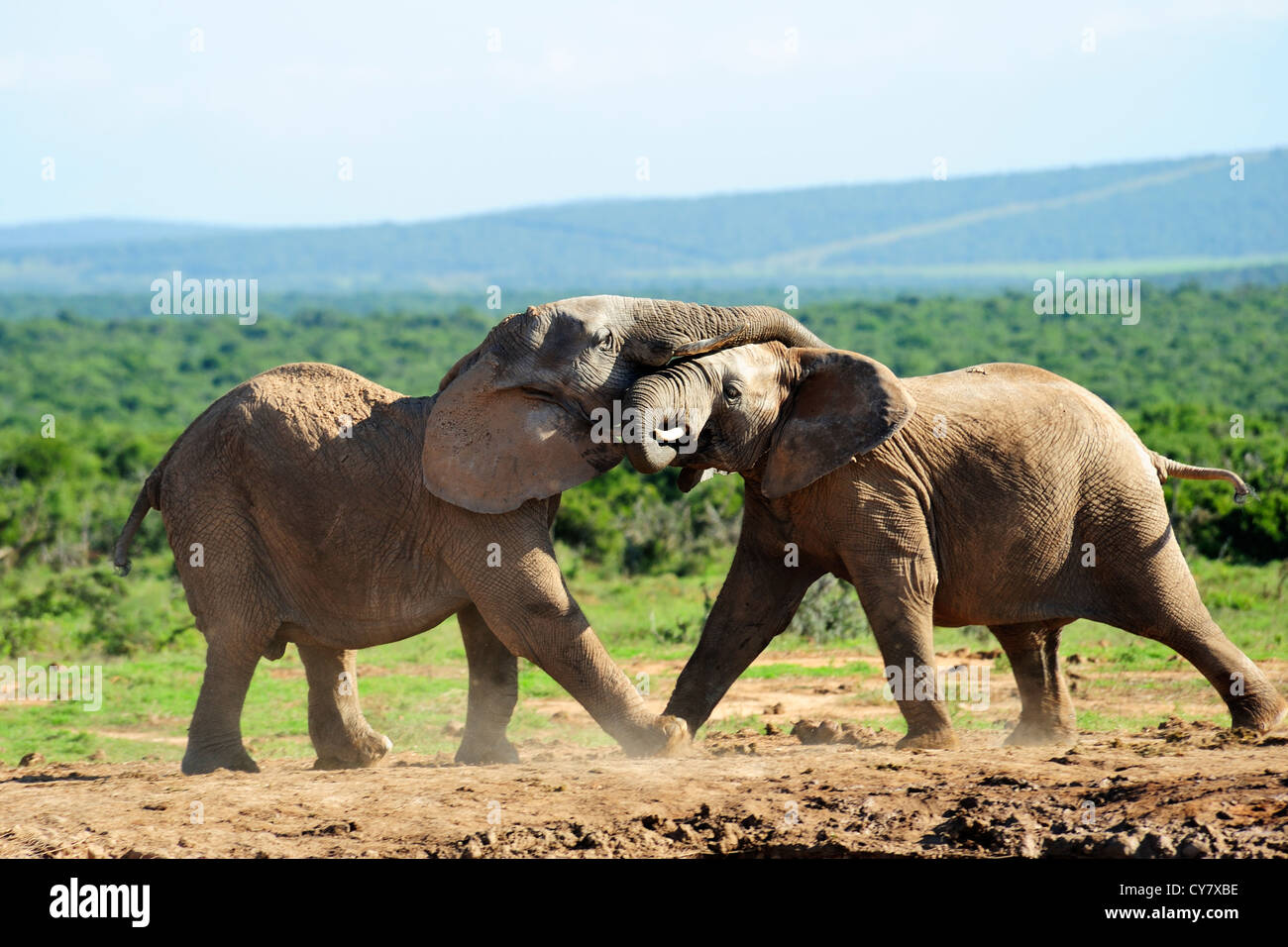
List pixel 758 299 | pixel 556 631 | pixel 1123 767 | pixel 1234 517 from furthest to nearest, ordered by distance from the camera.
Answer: pixel 758 299, pixel 1234 517, pixel 556 631, pixel 1123 767

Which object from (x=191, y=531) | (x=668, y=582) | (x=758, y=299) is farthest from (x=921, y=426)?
(x=758, y=299)

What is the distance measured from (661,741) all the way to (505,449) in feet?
5.14

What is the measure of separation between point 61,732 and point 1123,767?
21.4ft

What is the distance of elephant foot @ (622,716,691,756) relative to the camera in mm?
7602

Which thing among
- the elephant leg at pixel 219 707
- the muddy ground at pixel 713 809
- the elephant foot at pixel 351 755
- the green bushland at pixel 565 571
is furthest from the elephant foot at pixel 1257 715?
the elephant leg at pixel 219 707

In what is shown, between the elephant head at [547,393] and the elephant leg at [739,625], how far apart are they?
1061mm

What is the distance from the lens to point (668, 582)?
15758mm

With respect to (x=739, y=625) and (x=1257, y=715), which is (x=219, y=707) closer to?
(x=739, y=625)

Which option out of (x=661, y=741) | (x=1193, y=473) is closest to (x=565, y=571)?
(x=661, y=741)

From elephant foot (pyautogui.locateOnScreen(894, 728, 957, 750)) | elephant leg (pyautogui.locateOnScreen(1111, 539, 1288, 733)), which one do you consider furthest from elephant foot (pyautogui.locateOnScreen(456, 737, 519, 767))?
elephant leg (pyautogui.locateOnScreen(1111, 539, 1288, 733))

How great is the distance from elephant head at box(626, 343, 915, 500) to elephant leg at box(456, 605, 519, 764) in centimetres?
138

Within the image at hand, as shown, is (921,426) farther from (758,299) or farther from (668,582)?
(758,299)

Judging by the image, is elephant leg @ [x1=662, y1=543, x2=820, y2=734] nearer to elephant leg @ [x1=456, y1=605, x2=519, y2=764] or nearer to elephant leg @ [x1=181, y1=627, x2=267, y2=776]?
elephant leg @ [x1=456, y1=605, x2=519, y2=764]
